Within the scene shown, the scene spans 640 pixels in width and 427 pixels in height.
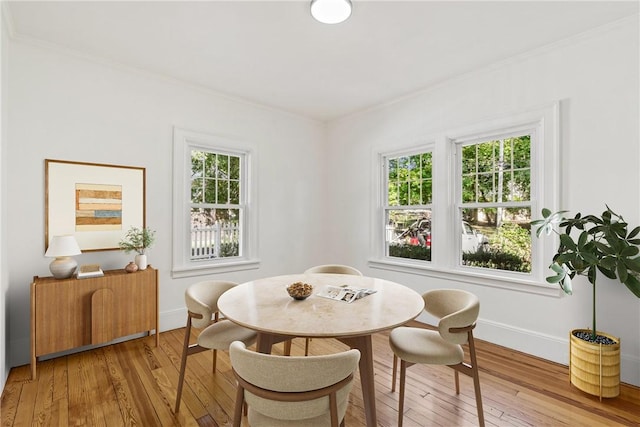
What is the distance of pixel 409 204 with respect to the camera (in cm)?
408

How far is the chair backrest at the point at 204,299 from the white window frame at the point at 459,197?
94.3 inches

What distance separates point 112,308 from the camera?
2.86 m

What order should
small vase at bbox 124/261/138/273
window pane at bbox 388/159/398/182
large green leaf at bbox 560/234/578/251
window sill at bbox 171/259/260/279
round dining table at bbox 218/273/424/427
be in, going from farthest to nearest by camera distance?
1. window pane at bbox 388/159/398/182
2. window sill at bbox 171/259/260/279
3. small vase at bbox 124/261/138/273
4. large green leaf at bbox 560/234/578/251
5. round dining table at bbox 218/273/424/427

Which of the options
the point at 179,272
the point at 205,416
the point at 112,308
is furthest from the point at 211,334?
the point at 179,272

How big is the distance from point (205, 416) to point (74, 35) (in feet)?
10.6

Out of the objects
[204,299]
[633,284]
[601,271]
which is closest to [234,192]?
[204,299]

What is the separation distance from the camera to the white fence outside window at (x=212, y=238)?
385cm

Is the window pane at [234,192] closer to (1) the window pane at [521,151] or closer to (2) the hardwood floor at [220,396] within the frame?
(2) the hardwood floor at [220,396]

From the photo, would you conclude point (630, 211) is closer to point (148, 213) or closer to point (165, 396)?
point (165, 396)

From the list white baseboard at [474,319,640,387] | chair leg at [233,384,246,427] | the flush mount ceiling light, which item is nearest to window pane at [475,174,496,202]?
white baseboard at [474,319,640,387]

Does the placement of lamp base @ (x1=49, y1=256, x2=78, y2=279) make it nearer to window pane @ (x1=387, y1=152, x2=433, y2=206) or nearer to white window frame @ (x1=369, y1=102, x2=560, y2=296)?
white window frame @ (x1=369, y1=102, x2=560, y2=296)

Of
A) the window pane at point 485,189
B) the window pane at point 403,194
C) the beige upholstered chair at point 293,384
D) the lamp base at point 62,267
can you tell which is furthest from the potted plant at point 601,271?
the lamp base at point 62,267

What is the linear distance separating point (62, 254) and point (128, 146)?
1.24 metres

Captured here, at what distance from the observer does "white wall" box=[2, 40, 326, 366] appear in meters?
2.73
